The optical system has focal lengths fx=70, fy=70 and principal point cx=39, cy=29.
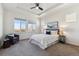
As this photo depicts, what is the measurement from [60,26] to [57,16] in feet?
2.88

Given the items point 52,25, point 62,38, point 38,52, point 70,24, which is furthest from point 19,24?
point 70,24

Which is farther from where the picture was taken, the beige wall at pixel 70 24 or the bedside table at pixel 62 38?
the bedside table at pixel 62 38

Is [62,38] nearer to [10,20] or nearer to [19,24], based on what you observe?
[19,24]

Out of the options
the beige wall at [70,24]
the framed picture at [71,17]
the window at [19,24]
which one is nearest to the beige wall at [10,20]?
the window at [19,24]

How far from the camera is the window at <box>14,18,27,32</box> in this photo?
610 centimetres

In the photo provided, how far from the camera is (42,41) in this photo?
12.0 feet

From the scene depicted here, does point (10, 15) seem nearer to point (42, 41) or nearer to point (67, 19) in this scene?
point (42, 41)

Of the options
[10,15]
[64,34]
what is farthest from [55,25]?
[10,15]

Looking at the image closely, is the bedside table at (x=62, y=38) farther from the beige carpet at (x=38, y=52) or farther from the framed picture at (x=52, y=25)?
the beige carpet at (x=38, y=52)

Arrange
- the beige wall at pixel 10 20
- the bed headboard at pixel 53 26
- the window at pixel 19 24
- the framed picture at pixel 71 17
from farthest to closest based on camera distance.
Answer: the window at pixel 19 24 < the bed headboard at pixel 53 26 < the beige wall at pixel 10 20 < the framed picture at pixel 71 17

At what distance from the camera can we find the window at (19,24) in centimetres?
610

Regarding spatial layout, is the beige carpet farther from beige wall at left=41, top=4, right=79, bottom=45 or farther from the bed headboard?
the bed headboard

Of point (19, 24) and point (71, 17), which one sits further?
point (19, 24)

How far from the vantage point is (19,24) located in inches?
251
